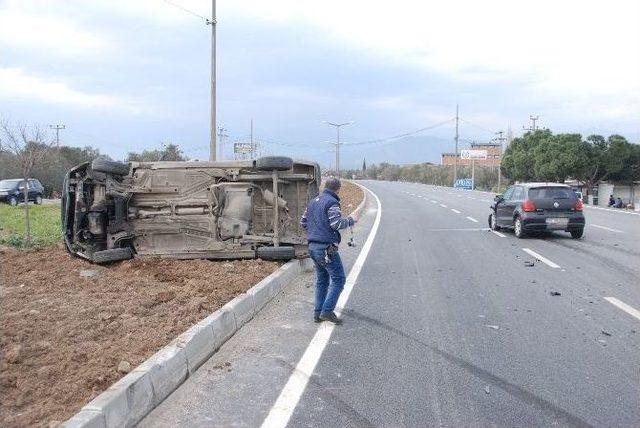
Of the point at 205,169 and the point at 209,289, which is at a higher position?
the point at 205,169

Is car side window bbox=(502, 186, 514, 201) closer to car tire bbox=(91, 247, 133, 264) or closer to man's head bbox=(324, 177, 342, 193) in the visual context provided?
car tire bbox=(91, 247, 133, 264)

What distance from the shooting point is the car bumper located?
1612 cm

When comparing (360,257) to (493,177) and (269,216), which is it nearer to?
(269,216)

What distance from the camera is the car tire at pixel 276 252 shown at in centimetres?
1000

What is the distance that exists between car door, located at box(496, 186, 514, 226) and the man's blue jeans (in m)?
11.6

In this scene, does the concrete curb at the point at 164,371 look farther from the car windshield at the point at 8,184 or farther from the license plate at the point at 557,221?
the car windshield at the point at 8,184

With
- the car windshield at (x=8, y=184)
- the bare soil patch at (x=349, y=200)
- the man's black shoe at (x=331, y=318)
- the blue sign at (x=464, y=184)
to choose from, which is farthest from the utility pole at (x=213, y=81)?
the blue sign at (x=464, y=184)

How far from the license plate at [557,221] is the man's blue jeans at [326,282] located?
35.0 feet

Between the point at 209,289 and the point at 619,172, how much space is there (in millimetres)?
45956

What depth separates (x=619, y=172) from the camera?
46.7m

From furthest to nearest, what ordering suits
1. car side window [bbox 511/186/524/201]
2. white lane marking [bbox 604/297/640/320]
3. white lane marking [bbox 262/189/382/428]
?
car side window [bbox 511/186/524/201]
white lane marking [bbox 604/297/640/320]
white lane marking [bbox 262/189/382/428]

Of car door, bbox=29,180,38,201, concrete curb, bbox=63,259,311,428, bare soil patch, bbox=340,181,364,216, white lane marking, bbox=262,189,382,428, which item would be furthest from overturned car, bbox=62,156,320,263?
car door, bbox=29,180,38,201

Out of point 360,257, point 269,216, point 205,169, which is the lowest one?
point 360,257

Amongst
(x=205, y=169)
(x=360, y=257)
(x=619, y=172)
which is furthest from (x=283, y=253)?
(x=619, y=172)
